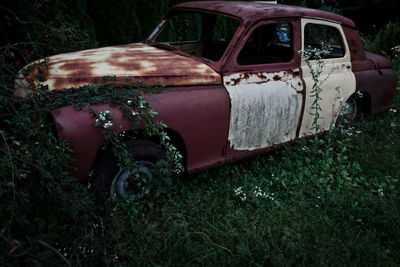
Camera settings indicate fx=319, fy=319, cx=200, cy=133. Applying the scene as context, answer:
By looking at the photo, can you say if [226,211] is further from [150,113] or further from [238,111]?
[150,113]

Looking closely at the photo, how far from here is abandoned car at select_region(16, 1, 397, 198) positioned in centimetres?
247

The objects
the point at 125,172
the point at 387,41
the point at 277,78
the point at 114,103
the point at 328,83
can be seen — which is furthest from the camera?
the point at 387,41

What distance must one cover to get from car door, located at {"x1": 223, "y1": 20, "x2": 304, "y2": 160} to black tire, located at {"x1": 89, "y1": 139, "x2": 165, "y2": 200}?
2.47 ft

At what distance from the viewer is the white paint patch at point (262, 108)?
2.89 m

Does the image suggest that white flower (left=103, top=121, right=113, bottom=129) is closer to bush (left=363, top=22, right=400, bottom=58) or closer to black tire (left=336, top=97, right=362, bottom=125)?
black tire (left=336, top=97, right=362, bottom=125)

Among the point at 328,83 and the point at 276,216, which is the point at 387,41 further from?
the point at 276,216

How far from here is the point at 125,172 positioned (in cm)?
262

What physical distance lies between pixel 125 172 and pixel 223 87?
1.12 metres

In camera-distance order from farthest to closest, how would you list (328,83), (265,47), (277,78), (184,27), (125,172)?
(184,27), (265,47), (328,83), (277,78), (125,172)

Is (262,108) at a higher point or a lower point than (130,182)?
higher

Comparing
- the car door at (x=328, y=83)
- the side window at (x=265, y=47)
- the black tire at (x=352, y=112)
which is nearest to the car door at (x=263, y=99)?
the car door at (x=328, y=83)

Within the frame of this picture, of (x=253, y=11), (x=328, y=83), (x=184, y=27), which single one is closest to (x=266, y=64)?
(x=253, y=11)

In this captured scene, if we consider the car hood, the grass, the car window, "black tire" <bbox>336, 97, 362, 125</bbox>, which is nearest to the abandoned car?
the car hood

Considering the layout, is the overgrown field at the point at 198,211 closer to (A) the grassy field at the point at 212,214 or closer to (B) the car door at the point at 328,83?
(A) the grassy field at the point at 212,214
